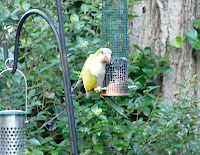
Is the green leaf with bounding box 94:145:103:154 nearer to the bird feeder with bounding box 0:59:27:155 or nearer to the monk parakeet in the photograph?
the monk parakeet

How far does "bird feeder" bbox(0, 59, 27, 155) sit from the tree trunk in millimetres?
2237

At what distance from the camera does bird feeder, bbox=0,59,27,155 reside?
1672 mm

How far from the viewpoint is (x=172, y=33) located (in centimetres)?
364

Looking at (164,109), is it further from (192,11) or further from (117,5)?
(192,11)

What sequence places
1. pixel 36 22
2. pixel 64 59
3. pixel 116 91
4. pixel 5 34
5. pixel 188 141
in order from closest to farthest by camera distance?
pixel 64 59, pixel 116 91, pixel 188 141, pixel 36 22, pixel 5 34

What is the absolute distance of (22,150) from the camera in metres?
1.79

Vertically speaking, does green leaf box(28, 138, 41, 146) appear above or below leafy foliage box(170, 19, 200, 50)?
below

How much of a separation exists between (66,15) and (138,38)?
912 millimetres

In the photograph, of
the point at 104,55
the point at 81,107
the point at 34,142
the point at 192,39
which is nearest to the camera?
the point at 104,55

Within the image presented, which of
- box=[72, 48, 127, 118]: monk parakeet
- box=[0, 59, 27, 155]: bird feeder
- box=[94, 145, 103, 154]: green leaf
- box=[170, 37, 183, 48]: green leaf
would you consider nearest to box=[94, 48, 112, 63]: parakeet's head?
box=[72, 48, 127, 118]: monk parakeet

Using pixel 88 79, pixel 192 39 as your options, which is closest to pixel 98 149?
pixel 88 79

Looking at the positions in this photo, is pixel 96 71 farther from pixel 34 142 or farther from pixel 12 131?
pixel 34 142

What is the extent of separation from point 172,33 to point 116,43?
1.27 metres

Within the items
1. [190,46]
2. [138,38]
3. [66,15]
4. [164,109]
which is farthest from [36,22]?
[190,46]
